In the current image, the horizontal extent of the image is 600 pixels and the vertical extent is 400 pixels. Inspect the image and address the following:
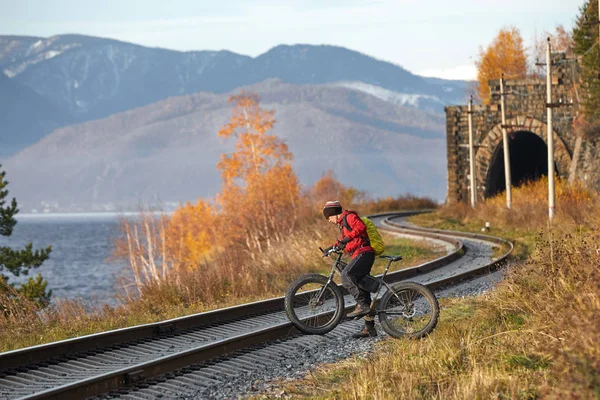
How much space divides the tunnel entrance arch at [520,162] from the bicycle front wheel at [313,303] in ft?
136

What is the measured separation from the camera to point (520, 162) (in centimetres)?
5662

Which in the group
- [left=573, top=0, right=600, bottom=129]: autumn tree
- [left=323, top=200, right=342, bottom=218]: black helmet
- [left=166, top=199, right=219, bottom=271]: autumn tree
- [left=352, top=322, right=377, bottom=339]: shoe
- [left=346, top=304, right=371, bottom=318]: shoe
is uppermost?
[left=573, top=0, right=600, bottom=129]: autumn tree

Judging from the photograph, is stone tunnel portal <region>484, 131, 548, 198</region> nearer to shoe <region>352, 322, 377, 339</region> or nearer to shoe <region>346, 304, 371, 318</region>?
shoe <region>352, 322, 377, 339</region>

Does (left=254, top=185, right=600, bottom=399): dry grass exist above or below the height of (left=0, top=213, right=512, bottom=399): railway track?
above

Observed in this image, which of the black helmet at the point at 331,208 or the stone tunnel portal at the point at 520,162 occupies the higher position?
the black helmet at the point at 331,208

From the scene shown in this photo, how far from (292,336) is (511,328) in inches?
118

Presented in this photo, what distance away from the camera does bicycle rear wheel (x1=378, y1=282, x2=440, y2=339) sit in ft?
35.3

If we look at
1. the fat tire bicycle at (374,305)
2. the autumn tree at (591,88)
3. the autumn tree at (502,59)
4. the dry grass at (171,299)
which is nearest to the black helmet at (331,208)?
the fat tire bicycle at (374,305)

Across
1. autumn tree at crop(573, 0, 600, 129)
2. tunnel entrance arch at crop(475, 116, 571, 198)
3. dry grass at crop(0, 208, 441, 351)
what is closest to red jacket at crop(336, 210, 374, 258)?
dry grass at crop(0, 208, 441, 351)

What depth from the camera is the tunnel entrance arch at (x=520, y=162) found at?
52719 millimetres

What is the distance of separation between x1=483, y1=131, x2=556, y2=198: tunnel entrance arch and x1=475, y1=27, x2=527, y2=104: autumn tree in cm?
3158

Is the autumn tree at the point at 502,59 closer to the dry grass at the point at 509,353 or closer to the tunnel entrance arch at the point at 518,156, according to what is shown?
the tunnel entrance arch at the point at 518,156

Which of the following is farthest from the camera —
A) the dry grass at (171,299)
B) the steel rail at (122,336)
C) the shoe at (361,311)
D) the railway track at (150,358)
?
the dry grass at (171,299)

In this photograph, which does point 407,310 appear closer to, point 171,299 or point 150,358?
point 150,358
